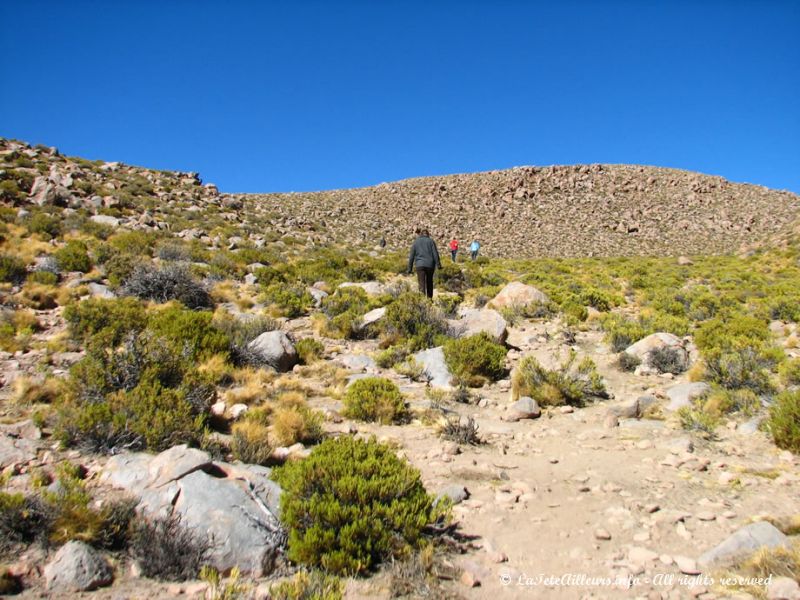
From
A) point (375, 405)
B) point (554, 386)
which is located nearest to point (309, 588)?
point (375, 405)

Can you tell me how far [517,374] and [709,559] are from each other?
4031mm

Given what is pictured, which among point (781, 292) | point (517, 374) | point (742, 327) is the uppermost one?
point (781, 292)

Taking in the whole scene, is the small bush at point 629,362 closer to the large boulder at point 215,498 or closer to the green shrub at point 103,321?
the large boulder at point 215,498

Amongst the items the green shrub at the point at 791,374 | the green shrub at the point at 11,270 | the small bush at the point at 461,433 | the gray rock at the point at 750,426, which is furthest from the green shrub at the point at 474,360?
the green shrub at the point at 11,270

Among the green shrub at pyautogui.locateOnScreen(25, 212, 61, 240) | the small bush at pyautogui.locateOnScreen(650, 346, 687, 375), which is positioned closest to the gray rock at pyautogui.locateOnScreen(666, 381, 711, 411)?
the small bush at pyautogui.locateOnScreen(650, 346, 687, 375)

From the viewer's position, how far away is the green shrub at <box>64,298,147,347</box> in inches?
292

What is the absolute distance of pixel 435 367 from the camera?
25.3ft

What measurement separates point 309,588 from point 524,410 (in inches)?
160

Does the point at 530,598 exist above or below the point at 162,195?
below

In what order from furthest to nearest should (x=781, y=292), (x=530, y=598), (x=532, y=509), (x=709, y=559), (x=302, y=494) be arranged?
(x=781, y=292) < (x=532, y=509) < (x=302, y=494) < (x=709, y=559) < (x=530, y=598)

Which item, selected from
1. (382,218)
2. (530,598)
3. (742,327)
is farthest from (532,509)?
(382,218)

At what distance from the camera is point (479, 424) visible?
597 centimetres

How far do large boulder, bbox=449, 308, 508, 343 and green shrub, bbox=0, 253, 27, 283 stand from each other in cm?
946

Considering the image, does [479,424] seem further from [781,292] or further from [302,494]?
[781,292]
